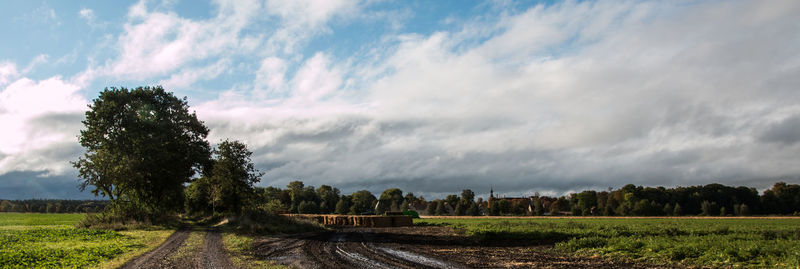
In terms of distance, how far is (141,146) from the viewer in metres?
44.7

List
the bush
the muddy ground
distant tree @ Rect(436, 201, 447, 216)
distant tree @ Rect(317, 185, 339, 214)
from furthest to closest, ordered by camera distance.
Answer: distant tree @ Rect(436, 201, 447, 216) < distant tree @ Rect(317, 185, 339, 214) < the bush < the muddy ground

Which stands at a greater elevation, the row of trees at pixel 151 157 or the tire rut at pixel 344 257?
the row of trees at pixel 151 157

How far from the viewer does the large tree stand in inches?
1699

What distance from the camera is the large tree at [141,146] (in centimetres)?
4316

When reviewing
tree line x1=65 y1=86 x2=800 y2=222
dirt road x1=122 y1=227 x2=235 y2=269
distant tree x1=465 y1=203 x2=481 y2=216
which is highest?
tree line x1=65 y1=86 x2=800 y2=222

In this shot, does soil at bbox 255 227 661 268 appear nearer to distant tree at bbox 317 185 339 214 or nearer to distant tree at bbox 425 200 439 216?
distant tree at bbox 317 185 339 214

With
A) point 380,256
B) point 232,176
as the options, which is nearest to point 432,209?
point 232,176

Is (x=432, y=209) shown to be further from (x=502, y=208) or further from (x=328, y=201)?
(x=328, y=201)

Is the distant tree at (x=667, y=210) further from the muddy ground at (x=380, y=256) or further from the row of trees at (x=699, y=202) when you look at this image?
the muddy ground at (x=380, y=256)

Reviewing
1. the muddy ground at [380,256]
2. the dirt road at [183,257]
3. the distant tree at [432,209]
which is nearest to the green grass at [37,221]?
the dirt road at [183,257]

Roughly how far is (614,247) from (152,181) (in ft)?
150

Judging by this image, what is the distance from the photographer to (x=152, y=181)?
48.7 metres

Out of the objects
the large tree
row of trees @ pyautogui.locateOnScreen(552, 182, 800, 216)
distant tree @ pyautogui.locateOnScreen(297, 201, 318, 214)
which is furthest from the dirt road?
distant tree @ pyautogui.locateOnScreen(297, 201, 318, 214)

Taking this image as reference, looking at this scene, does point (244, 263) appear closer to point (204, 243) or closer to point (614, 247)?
point (204, 243)
